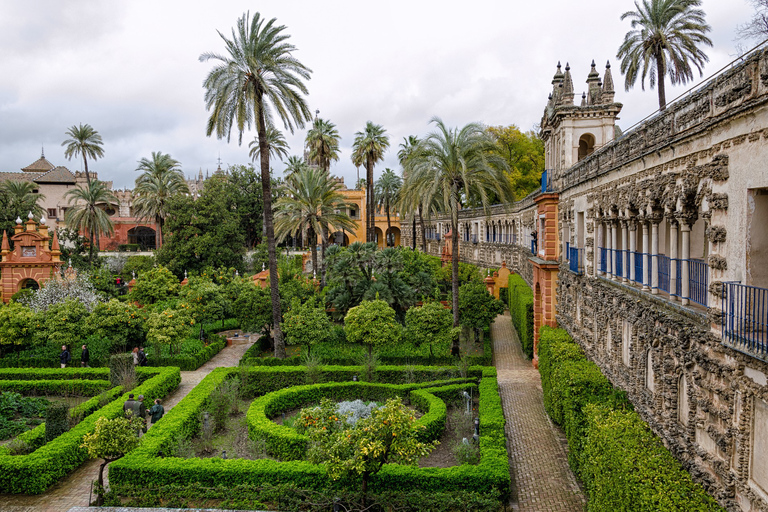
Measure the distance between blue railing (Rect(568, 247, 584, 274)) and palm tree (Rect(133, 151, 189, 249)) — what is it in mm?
40196

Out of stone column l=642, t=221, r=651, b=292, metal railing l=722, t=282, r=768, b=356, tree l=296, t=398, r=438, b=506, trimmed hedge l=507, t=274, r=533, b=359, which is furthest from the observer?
trimmed hedge l=507, t=274, r=533, b=359

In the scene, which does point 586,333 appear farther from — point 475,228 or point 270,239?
point 475,228

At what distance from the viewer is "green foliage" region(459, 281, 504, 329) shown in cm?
2727

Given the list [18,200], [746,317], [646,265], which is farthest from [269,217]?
[18,200]

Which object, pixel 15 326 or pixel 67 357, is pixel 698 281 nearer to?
pixel 67 357

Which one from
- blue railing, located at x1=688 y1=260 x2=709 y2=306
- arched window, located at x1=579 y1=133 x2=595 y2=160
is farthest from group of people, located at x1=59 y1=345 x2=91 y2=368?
blue railing, located at x1=688 y1=260 x2=709 y2=306

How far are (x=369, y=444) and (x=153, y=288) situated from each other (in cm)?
2627

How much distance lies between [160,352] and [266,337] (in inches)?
202

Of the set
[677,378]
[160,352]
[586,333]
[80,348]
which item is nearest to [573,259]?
[586,333]

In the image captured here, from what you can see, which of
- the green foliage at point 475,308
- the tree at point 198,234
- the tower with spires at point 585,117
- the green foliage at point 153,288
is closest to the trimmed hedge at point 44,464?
the green foliage at point 475,308

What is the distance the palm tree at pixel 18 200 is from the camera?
151 ft

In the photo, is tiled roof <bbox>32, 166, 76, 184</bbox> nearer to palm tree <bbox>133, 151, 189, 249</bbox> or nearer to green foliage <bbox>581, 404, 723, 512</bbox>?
palm tree <bbox>133, 151, 189, 249</bbox>

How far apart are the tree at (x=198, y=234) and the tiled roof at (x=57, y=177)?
34.7 meters

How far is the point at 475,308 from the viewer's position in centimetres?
2734
